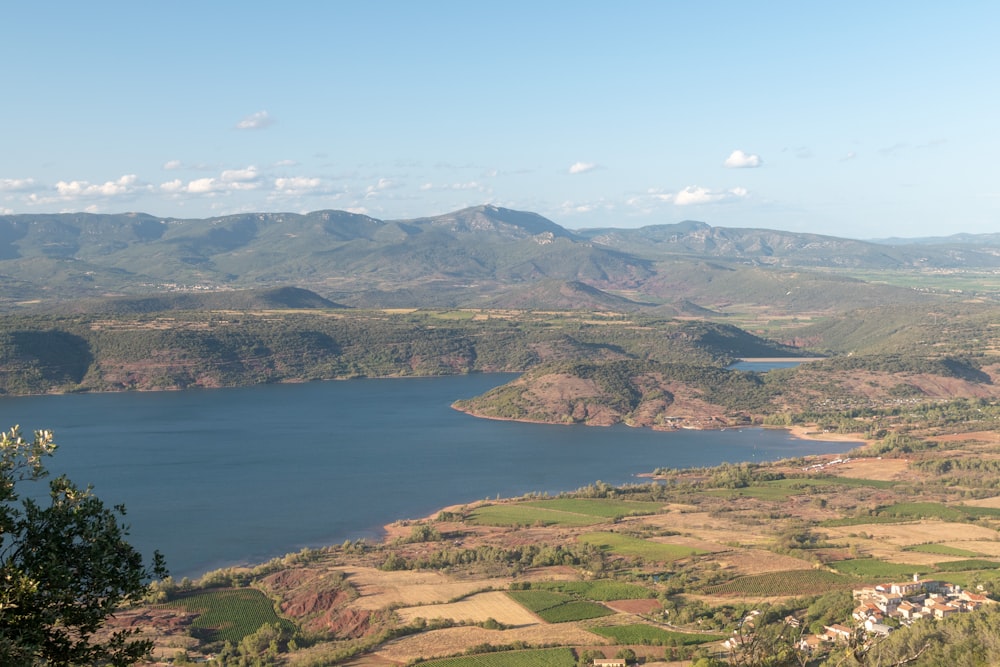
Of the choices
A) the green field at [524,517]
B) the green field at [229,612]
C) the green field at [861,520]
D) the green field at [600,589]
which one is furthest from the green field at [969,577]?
the green field at [229,612]

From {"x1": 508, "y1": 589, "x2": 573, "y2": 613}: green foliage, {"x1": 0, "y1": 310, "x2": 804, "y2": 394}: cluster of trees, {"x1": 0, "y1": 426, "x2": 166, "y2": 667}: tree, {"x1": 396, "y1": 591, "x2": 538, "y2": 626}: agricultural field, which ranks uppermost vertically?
{"x1": 0, "y1": 426, "x2": 166, "y2": 667}: tree

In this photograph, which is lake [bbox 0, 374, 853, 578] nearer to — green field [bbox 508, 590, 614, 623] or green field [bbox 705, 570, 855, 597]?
green field [bbox 508, 590, 614, 623]

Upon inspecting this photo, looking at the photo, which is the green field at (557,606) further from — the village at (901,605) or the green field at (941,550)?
the green field at (941,550)

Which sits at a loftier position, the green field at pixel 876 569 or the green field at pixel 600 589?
the green field at pixel 876 569

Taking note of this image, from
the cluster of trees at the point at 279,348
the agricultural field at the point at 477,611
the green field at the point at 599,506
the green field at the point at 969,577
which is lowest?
the green field at the point at 599,506

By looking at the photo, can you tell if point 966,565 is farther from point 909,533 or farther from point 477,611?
point 477,611

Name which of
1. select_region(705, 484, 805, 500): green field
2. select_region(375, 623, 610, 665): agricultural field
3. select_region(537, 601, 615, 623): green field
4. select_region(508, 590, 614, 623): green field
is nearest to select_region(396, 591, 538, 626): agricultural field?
select_region(508, 590, 614, 623): green field

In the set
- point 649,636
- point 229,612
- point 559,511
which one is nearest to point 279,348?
point 559,511
